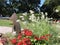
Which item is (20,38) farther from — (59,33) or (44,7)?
(44,7)

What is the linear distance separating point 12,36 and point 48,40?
1025 mm

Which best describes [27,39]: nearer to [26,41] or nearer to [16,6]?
[26,41]

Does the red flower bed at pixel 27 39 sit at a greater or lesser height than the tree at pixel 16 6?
greater

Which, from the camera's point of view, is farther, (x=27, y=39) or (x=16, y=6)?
(x=16, y=6)

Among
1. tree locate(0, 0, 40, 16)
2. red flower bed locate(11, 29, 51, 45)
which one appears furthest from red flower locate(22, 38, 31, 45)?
tree locate(0, 0, 40, 16)

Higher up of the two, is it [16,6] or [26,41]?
[26,41]

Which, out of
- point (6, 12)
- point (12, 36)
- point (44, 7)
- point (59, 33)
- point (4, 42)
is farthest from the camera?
point (6, 12)

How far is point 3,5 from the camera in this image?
5334cm

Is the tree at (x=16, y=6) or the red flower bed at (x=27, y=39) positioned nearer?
the red flower bed at (x=27, y=39)

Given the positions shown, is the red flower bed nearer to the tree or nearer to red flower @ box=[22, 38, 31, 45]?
red flower @ box=[22, 38, 31, 45]

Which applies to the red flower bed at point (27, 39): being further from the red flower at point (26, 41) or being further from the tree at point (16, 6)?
the tree at point (16, 6)

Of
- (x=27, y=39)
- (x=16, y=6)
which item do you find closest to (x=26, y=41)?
(x=27, y=39)

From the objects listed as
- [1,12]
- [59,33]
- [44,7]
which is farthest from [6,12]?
[59,33]

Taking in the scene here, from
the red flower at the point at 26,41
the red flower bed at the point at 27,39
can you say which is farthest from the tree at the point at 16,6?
the red flower at the point at 26,41
